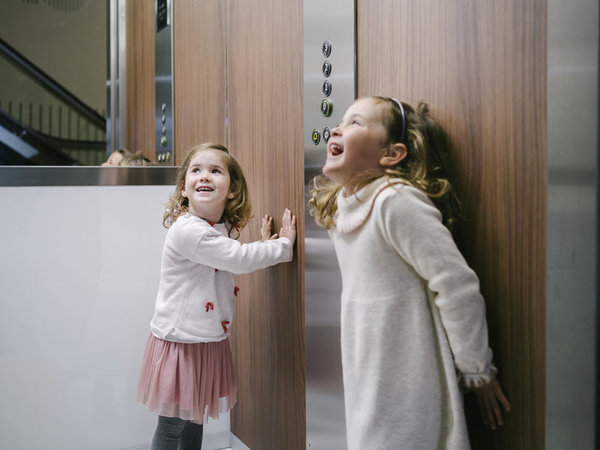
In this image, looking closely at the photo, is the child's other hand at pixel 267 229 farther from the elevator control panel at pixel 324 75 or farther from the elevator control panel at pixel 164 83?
the elevator control panel at pixel 164 83

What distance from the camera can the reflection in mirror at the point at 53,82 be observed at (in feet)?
8.38

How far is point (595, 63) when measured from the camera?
726 millimetres

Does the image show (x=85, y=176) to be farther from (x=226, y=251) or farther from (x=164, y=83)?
(x=164, y=83)

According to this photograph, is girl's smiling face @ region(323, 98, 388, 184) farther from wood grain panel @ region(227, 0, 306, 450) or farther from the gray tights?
the gray tights

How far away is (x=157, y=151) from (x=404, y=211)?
159 centimetres

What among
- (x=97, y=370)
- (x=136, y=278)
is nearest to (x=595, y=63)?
(x=136, y=278)

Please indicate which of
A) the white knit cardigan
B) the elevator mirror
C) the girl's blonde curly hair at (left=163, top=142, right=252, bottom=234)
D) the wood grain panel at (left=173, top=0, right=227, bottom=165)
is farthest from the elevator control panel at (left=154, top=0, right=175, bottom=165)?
the white knit cardigan

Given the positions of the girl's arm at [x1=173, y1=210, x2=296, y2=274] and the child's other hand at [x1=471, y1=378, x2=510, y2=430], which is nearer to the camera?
the child's other hand at [x1=471, y1=378, x2=510, y2=430]

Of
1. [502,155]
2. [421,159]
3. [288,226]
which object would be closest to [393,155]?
[421,159]

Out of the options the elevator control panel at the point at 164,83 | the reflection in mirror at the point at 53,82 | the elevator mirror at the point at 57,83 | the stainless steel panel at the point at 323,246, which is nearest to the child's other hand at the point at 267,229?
the stainless steel panel at the point at 323,246

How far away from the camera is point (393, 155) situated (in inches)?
37.7

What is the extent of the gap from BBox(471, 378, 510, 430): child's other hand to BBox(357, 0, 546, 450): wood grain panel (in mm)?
14

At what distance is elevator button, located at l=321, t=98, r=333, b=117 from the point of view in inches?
50.0

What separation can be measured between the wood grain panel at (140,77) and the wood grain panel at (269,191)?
706 mm
